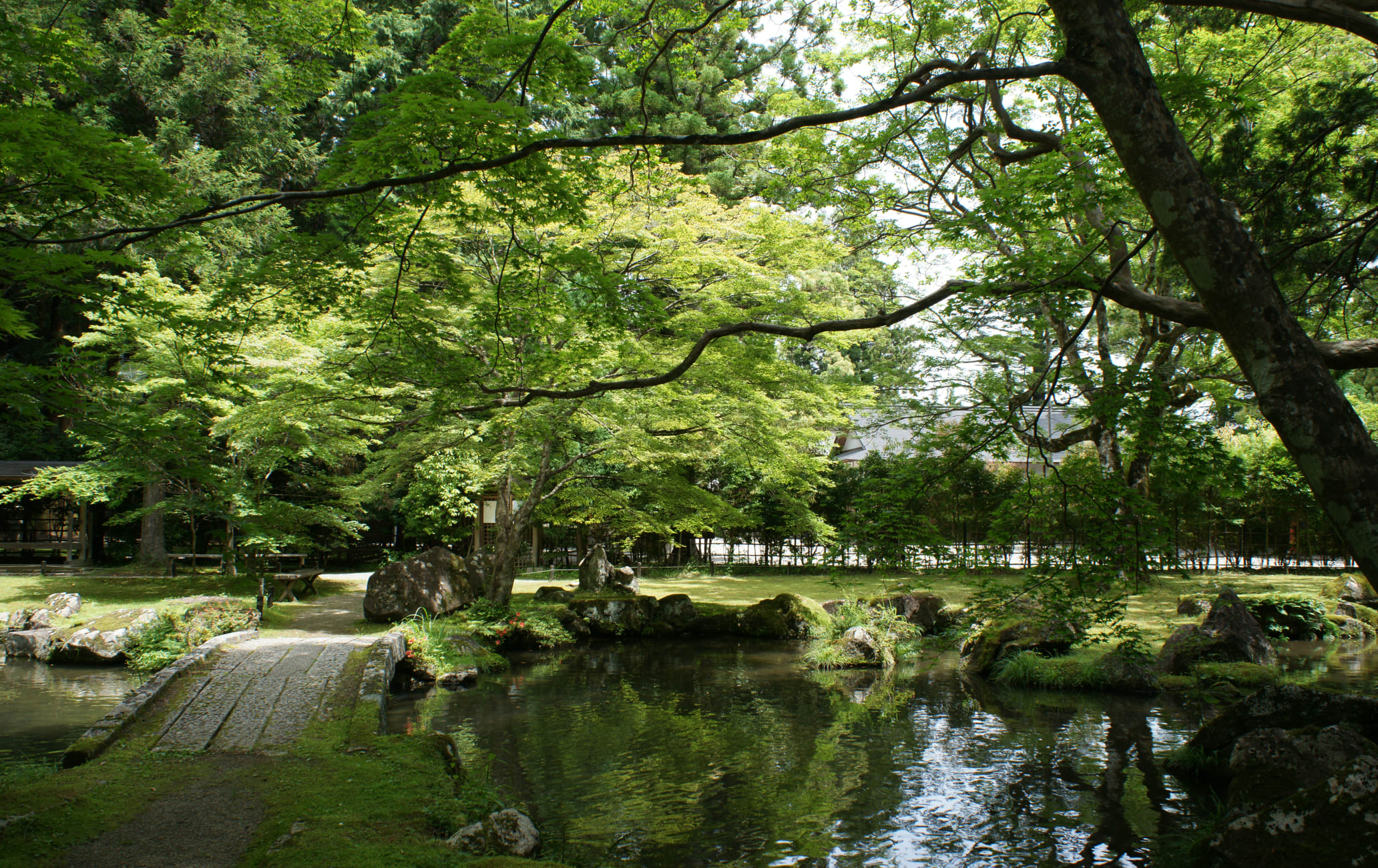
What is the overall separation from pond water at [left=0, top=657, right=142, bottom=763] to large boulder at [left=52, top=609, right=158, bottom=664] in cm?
15

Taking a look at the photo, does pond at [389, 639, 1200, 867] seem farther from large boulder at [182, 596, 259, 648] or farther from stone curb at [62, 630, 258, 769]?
large boulder at [182, 596, 259, 648]

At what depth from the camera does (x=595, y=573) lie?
15.7m

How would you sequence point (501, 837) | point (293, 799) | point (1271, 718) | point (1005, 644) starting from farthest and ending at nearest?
point (1005, 644) < point (1271, 718) < point (293, 799) < point (501, 837)

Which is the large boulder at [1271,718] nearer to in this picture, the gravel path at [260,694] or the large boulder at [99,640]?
the gravel path at [260,694]

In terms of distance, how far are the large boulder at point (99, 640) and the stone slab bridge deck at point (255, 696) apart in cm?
259

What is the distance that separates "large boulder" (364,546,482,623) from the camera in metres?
12.0

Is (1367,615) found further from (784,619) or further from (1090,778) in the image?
(1090,778)

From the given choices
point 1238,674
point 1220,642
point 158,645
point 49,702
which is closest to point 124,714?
point 49,702

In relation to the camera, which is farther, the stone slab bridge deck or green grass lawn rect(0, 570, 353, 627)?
green grass lawn rect(0, 570, 353, 627)

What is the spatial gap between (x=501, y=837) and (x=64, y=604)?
38.8 feet

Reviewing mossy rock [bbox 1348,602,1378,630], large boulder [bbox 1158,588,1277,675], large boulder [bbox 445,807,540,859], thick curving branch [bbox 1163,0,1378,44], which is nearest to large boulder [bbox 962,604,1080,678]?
large boulder [bbox 1158,588,1277,675]

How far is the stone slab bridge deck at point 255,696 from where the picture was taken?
579cm

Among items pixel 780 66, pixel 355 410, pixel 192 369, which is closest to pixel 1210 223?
pixel 355 410

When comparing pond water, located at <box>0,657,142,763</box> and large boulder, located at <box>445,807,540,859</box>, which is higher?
large boulder, located at <box>445,807,540,859</box>
